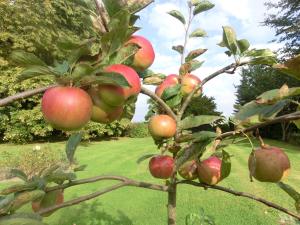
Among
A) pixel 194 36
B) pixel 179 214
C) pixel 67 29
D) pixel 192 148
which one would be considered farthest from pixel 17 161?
pixel 67 29

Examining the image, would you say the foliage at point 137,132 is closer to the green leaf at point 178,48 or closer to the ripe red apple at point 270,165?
the green leaf at point 178,48

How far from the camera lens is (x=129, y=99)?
77 centimetres

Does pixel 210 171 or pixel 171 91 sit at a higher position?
pixel 171 91

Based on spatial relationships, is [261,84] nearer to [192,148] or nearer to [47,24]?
[47,24]

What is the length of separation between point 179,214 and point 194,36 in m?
3.75

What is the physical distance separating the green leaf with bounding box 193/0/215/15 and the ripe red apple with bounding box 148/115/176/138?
0.61m

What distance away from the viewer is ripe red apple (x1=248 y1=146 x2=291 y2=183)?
2.80 ft

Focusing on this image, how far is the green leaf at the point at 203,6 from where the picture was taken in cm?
153

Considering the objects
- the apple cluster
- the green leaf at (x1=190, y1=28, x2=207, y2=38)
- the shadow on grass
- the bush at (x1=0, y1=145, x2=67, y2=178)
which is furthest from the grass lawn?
the apple cluster

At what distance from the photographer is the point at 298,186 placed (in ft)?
20.9

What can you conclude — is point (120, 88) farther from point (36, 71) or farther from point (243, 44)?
point (243, 44)

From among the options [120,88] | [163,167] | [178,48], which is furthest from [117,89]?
[178,48]

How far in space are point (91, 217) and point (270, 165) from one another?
14.2ft

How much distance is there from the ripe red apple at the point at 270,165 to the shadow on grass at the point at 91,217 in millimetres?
3931
